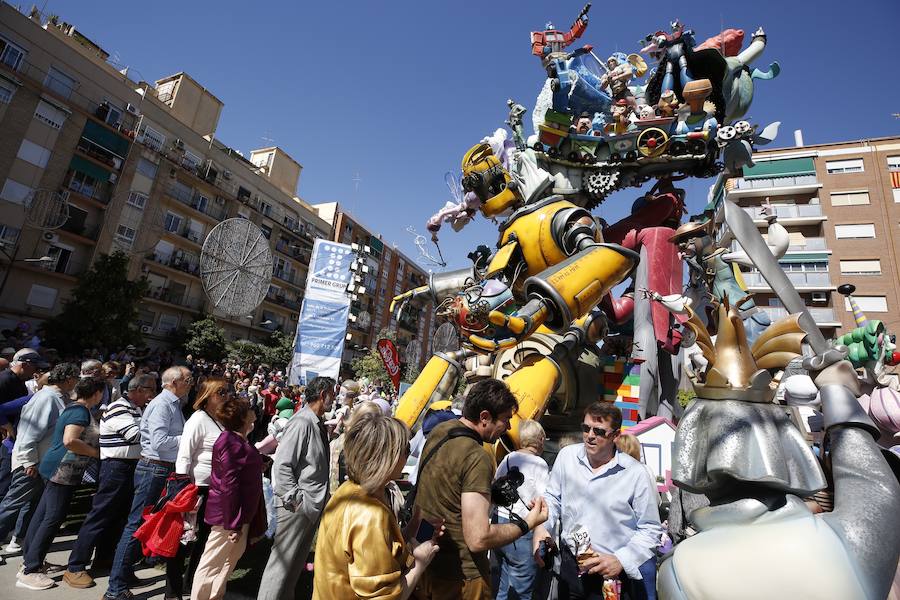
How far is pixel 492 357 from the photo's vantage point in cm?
595

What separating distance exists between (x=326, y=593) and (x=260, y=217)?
36.5m

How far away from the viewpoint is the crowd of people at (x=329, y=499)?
1872 mm

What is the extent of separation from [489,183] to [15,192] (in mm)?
26190

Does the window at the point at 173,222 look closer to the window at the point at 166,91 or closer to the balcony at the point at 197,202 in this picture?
the balcony at the point at 197,202

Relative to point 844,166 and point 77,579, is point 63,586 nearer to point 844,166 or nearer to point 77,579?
point 77,579

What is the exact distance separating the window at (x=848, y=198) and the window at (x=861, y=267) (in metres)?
3.40

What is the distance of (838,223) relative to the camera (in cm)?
2541

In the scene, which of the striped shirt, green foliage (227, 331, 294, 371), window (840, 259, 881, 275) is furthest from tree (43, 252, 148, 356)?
window (840, 259, 881, 275)

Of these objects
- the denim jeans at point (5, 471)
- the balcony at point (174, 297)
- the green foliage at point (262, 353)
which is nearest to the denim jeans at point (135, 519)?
the denim jeans at point (5, 471)

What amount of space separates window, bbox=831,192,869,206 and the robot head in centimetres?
2909

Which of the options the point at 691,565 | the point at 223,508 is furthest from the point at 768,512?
the point at 223,508

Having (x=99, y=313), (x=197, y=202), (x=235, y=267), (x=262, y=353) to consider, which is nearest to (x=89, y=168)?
(x=197, y=202)

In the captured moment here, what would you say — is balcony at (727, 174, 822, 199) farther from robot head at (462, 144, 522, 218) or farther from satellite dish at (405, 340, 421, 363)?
robot head at (462, 144, 522, 218)

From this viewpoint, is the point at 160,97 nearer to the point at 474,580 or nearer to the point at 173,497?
the point at 173,497
